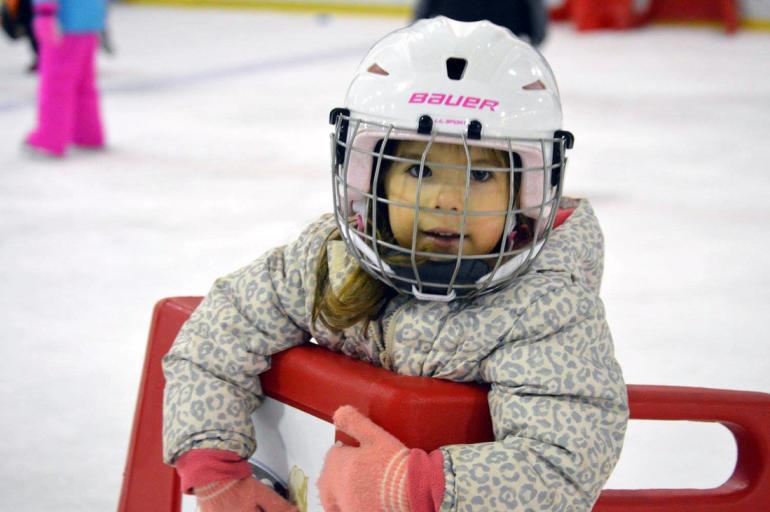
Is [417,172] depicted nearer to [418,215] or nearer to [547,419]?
[418,215]

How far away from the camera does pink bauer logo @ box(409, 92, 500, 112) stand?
1.20 metres

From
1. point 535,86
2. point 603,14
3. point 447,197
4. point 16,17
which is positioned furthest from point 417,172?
point 603,14

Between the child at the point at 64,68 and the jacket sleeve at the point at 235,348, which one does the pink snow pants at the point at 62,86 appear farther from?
the jacket sleeve at the point at 235,348

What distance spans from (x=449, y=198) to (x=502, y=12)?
8.49 ft

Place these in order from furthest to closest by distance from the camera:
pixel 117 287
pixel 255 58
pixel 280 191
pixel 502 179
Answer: pixel 255 58 → pixel 280 191 → pixel 117 287 → pixel 502 179

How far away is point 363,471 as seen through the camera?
1.12 metres

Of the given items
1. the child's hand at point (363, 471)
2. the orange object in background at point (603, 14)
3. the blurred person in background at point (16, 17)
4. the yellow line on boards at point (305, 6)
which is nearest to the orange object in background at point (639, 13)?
the orange object in background at point (603, 14)

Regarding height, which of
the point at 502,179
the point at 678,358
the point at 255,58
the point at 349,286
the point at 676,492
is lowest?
the point at 255,58

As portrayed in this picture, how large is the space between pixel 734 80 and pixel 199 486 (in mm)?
5724

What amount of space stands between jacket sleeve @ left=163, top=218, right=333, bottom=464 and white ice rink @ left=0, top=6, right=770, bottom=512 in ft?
1.94

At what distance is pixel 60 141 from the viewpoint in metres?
4.45

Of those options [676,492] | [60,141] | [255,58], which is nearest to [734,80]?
[255,58]

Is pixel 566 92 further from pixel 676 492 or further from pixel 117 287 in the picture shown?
pixel 676 492

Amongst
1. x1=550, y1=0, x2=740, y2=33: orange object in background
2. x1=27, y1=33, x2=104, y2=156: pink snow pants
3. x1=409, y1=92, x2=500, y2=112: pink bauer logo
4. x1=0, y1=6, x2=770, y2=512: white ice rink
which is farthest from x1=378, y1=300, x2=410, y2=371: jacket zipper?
x1=550, y1=0, x2=740, y2=33: orange object in background
